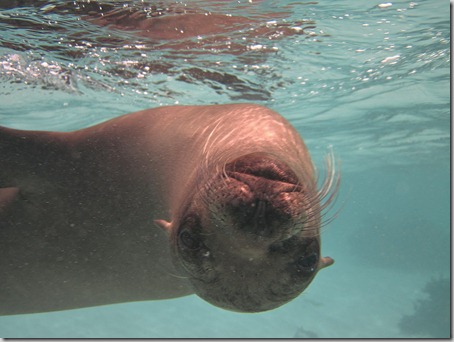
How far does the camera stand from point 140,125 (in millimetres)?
3658

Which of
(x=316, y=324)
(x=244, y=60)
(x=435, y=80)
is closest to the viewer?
(x=244, y=60)

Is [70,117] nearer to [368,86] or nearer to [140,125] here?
[368,86]

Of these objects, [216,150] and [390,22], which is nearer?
[216,150]

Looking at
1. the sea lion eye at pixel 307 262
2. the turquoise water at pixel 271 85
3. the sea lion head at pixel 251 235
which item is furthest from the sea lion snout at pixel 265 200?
the turquoise water at pixel 271 85

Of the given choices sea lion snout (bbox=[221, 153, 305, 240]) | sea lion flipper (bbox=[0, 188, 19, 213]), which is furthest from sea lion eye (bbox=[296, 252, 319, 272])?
sea lion flipper (bbox=[0, 188, 19, 213])

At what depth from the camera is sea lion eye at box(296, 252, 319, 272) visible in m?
2.29

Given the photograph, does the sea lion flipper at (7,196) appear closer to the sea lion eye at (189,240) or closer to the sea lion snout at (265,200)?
the sea lion eye at (189,240)

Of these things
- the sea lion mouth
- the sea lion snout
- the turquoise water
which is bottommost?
the turquoise water

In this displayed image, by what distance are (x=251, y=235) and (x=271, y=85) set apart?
11.0 m

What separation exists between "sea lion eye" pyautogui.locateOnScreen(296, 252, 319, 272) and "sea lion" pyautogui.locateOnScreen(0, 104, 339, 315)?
0.42ft

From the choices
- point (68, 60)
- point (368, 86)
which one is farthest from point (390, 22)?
point (68, 60)

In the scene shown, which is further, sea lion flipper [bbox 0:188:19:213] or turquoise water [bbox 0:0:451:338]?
turquoise water [bbox 0:0:451:338]

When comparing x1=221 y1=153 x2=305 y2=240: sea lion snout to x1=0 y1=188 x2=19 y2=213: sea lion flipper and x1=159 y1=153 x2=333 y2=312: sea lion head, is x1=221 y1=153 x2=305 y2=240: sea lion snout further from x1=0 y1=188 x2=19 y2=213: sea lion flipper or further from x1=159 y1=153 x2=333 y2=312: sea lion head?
x1=0 y1=188 x2=19 y2=213: sea lion flipper

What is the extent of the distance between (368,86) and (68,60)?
938cm
